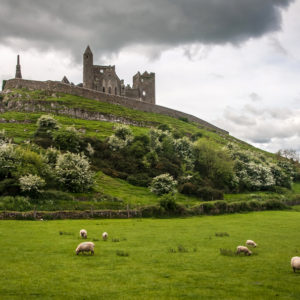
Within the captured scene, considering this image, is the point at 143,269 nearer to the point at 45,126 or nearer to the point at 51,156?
the point at 51,156

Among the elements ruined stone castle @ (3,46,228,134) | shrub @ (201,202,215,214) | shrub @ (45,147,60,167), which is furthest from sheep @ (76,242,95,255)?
ruined stone castle @ (3,46,228,134)

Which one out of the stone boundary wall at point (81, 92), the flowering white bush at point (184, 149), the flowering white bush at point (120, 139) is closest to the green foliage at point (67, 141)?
the flowering white bush at point (120, 139)

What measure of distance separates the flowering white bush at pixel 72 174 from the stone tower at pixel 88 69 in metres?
88.9

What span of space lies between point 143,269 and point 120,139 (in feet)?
221

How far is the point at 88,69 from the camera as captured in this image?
137750mm

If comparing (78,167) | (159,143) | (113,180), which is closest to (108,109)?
(159,143)

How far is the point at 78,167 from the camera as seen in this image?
54.7m

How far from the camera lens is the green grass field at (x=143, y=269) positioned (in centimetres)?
1313

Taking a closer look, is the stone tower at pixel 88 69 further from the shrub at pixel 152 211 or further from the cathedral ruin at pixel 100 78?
the shrub at pixel 152 211

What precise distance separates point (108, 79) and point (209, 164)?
237ft

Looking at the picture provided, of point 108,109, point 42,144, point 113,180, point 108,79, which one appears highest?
point 108,79

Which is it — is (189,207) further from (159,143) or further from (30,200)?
(159,143)

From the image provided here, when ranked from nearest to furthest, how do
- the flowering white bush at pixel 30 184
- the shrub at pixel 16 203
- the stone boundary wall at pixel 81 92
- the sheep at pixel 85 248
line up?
the sheep at pixel 85 248
the shrub at pixel 16 203
the flowering white bush at pixel 30 184
the stone boundary wall at pixel 81 92

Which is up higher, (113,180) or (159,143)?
(159,143)
